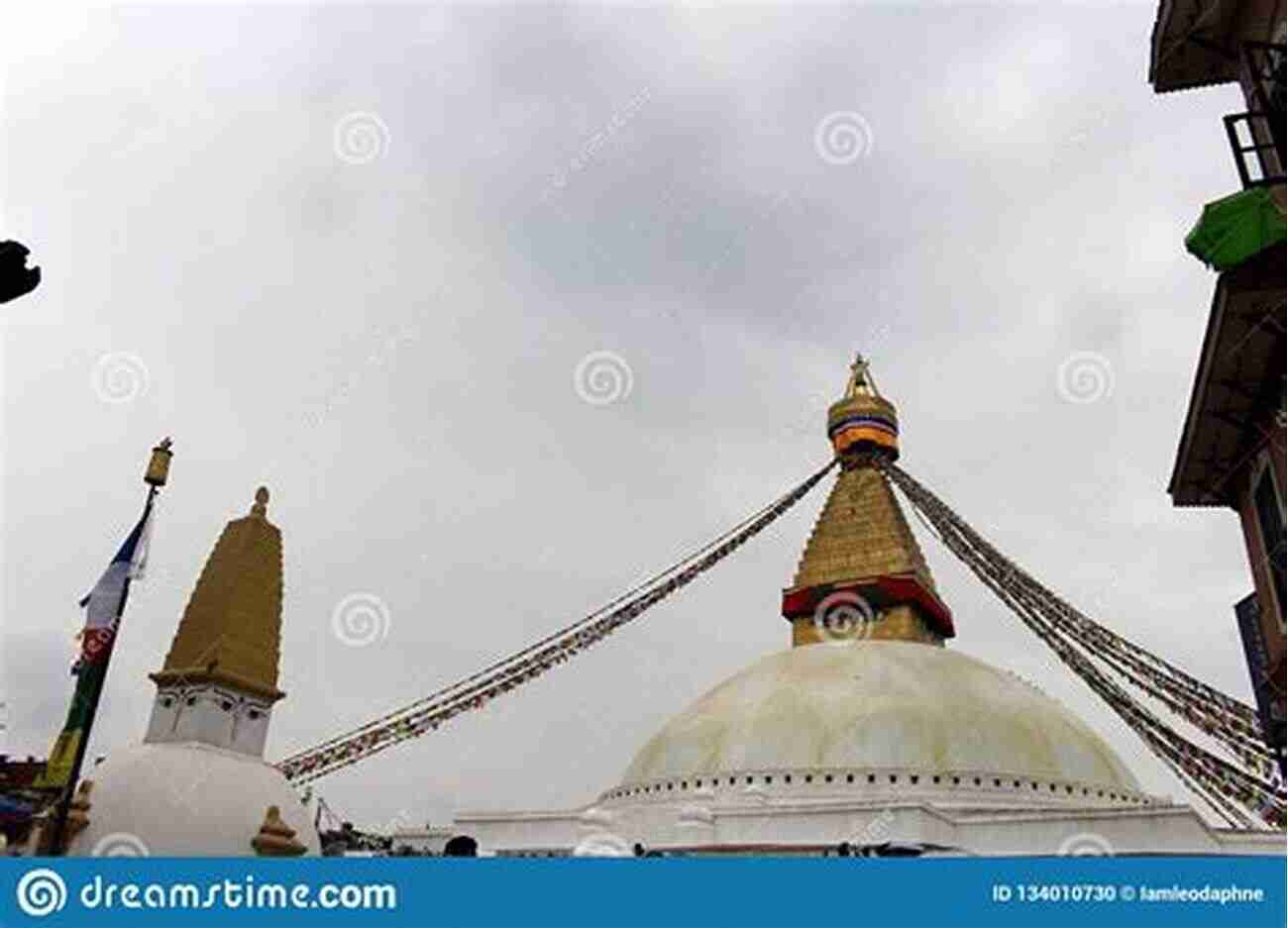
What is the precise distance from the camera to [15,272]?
29.1 feet

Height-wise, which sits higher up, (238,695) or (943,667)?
(943,667)

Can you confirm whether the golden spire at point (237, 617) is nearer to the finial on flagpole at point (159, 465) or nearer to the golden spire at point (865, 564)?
the finial on flagpole at point (159, 465)

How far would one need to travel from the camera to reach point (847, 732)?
95.1ft

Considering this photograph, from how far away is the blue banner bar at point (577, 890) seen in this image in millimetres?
8797

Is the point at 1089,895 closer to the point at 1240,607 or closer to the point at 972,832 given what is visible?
the point at 1240,607

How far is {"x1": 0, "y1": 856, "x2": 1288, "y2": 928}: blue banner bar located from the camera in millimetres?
8797

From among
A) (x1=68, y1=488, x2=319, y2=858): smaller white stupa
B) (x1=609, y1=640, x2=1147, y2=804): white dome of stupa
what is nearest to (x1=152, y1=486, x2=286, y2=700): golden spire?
(x1=68, y1=488, x2=319, y2=858): smaller white stupa

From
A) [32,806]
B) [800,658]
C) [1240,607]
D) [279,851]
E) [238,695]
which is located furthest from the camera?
[800,658]

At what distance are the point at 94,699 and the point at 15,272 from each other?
1593cm

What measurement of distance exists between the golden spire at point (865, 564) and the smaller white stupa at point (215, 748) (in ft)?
65.8

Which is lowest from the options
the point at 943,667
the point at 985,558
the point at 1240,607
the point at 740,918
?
the point at 740,918

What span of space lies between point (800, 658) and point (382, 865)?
85.4ft

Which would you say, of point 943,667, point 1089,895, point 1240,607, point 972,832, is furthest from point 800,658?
point 1089,895

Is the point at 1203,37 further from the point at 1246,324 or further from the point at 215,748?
the point at 215,748
